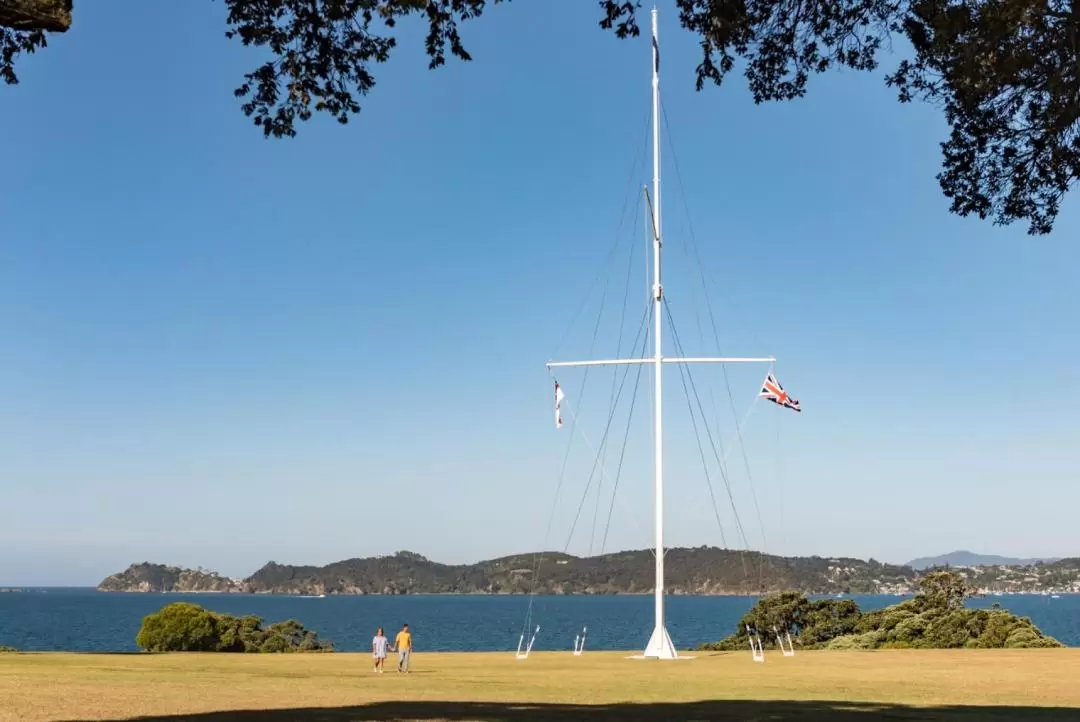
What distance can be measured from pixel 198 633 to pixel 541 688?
96.1 ft

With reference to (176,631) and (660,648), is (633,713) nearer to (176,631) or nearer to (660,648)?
(660,648)

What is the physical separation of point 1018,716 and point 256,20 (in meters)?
17.0

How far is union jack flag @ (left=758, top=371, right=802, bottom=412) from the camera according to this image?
41969mm

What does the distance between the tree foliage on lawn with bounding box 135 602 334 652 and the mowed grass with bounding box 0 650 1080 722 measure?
11.1 metres

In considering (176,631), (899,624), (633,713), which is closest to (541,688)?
(633,713)

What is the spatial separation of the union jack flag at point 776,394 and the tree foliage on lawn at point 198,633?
2697 cm

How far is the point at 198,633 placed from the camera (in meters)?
49.7

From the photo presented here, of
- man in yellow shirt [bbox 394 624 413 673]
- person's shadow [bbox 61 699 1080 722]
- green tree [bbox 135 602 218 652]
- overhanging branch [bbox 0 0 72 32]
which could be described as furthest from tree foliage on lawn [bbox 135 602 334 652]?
overhanging branch [bbox 0 0 72 32]

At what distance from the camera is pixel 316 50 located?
16.9 metres

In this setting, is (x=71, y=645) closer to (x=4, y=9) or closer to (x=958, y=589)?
(x=958, y=589)

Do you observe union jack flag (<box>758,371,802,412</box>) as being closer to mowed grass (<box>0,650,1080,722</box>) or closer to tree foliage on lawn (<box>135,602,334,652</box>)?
mowed grass (<box>0,650,1080,722</box>)

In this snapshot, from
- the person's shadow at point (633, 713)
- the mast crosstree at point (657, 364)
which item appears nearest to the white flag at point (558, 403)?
the mast crosstree at point (657, 364)

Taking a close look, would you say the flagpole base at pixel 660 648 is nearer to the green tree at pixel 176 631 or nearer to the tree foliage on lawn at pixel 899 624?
the tree foliage on lawn at pixel 899 624

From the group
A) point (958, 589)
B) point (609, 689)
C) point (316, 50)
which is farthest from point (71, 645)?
point (316, 50)
